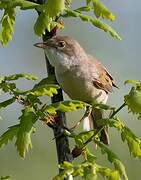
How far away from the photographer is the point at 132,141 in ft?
9.43

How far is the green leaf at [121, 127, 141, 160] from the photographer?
2.85 m

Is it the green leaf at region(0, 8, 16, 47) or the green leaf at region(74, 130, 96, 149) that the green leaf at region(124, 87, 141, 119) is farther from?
the green leaf at region(0, 8, 16, 47)

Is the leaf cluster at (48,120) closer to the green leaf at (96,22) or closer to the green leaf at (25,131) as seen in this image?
the green leaf at (25,131)

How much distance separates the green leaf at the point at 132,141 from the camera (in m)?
2.85

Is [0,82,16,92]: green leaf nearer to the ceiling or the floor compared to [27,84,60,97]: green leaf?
nearer to the ceiling

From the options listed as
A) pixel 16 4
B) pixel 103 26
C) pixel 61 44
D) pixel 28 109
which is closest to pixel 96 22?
pixel 103 26

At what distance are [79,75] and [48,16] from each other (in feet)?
4.30

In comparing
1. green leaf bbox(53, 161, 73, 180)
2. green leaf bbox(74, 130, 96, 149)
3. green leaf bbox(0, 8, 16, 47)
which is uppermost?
green leaf bbox(0, 8, 16, 47)

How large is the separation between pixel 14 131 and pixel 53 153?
19.3 ft

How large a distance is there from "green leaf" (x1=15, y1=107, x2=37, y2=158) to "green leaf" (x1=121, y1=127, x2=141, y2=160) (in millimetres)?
333

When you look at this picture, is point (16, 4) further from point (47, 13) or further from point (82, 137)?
point (82, 137)

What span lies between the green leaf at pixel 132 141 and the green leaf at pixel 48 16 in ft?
1.50

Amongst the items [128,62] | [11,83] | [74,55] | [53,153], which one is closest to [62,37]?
[74,55]

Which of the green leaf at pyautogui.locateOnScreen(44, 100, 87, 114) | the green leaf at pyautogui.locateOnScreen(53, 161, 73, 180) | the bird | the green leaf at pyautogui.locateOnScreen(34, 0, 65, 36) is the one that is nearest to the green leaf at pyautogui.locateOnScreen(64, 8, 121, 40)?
the green leaf at pyautogui.locateOnScreen(34, 0, 65, 36)
